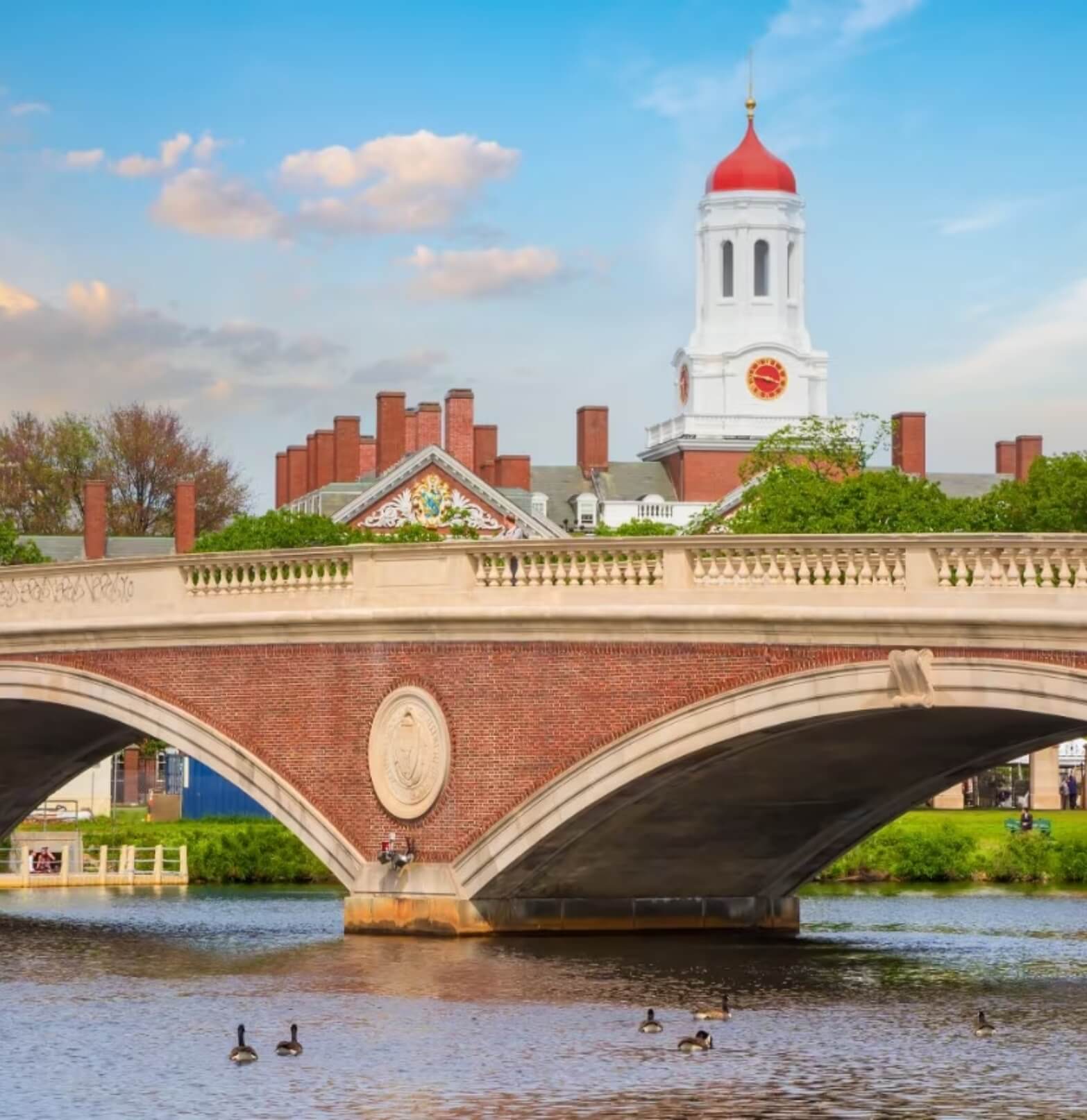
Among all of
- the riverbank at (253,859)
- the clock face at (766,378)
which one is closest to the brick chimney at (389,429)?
the clock face at (766,378)

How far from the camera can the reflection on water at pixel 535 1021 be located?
24.1m

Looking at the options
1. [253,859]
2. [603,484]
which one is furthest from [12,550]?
[603,484]

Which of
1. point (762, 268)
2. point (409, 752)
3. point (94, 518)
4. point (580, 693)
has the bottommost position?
point (409, 752)

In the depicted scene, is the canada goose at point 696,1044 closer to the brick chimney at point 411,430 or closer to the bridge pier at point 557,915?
the bridge pier at point 557,915

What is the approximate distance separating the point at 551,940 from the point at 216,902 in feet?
38.2

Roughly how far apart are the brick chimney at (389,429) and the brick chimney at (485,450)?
4.90 m

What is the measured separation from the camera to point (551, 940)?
36.3m

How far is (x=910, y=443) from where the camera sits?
4072 inches

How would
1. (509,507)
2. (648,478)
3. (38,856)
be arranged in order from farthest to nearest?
(648,478)
(509,507)
(38,856)

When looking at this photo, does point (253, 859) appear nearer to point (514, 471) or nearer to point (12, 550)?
point (12, 550)

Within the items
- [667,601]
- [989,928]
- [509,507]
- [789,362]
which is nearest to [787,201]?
[789,362]

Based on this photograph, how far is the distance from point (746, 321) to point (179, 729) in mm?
74947

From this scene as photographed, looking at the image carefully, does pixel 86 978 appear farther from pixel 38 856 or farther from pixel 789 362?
pixel 789 362

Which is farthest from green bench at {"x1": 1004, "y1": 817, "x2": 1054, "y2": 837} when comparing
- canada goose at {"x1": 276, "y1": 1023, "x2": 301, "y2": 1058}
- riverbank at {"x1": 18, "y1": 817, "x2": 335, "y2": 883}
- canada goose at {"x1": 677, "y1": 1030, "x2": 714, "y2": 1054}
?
canada goose at {"x1": 276, "y1": 1023, "x2": 301, "y2": 1058}
